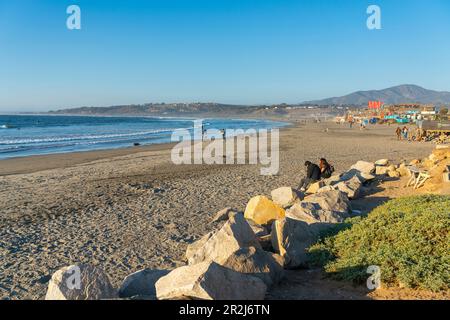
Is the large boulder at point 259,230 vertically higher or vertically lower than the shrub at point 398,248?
lower

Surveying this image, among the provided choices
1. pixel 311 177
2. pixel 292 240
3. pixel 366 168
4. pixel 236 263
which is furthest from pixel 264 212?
pixel 366 168

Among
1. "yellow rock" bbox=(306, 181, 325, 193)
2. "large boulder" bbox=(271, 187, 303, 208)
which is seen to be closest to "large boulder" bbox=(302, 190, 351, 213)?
"large boulder" bbox=(271, 187, 303, 208)

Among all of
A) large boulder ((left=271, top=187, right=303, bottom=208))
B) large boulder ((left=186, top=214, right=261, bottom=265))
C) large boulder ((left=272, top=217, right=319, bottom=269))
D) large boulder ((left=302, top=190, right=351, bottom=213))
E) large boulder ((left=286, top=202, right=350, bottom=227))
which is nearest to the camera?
large boulder ((left=186, top=214, right=261, bottom=265))

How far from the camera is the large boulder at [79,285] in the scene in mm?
3836

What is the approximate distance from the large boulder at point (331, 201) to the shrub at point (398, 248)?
3.89 feet

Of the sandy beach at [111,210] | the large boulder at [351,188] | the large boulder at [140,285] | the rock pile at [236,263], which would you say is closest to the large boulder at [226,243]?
the rock pile at [236,263]

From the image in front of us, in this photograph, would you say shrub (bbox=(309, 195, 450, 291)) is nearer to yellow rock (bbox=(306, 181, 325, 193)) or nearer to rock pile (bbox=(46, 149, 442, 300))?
rock pile (bbox=(46, 149, 442, 300))

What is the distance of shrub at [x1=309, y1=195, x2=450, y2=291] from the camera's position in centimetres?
440

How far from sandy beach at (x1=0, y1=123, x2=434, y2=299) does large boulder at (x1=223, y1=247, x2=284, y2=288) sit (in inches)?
9.9

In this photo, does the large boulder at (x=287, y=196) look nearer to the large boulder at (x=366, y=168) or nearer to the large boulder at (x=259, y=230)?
the large boulder at (x=259, y=230)

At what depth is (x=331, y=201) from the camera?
8.00 m

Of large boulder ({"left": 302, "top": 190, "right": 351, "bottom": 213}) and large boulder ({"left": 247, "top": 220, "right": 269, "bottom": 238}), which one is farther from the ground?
large boulder ({"left": 302, "top": 190, "right": 351, "bottom": 213})

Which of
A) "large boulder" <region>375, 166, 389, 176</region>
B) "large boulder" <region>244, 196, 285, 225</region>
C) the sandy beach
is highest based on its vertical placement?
"large boulder" <region>375, 166, 389, 176</region>

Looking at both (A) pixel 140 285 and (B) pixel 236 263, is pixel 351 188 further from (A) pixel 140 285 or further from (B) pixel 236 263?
(A) pixel 140 285
